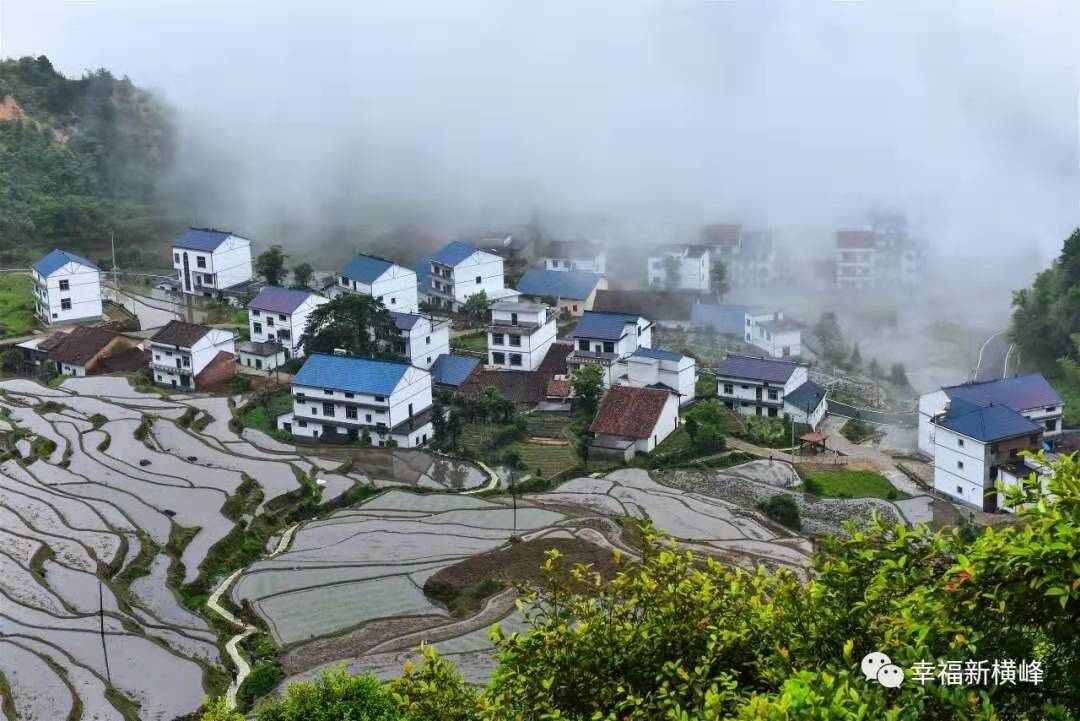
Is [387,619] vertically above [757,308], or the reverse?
[757,308]

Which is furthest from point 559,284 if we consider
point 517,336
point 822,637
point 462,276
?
point 822,637

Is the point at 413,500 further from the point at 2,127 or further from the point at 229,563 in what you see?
the point at 2,127

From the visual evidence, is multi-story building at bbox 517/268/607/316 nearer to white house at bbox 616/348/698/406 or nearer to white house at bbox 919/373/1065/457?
white house at bbox 616/348/698/406

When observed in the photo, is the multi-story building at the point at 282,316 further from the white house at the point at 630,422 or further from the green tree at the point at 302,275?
the white house at the point at 630,422

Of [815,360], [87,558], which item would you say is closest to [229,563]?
[87,558]

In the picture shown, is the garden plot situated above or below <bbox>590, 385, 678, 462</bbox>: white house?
below

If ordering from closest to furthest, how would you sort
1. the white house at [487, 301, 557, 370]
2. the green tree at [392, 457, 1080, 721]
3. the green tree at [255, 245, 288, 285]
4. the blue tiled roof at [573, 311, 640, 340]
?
the green tree at [392, 457, 1080, 721]
the blue tiled roof at [573, 311, 640, 340]
the white house at [487, 301, 557, 370]
the green tree at [255, 245, 288, 285]

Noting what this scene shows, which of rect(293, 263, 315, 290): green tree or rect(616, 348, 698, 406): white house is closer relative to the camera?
rect(616, 348, 698, 406): white house

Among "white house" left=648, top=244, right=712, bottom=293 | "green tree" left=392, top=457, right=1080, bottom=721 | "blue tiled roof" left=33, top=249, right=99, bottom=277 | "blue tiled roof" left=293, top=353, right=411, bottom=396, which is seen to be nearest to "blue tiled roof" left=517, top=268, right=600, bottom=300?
"white house" left=648, top=244, right=712, bottom=293

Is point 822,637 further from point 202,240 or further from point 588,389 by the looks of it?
point 202,240
